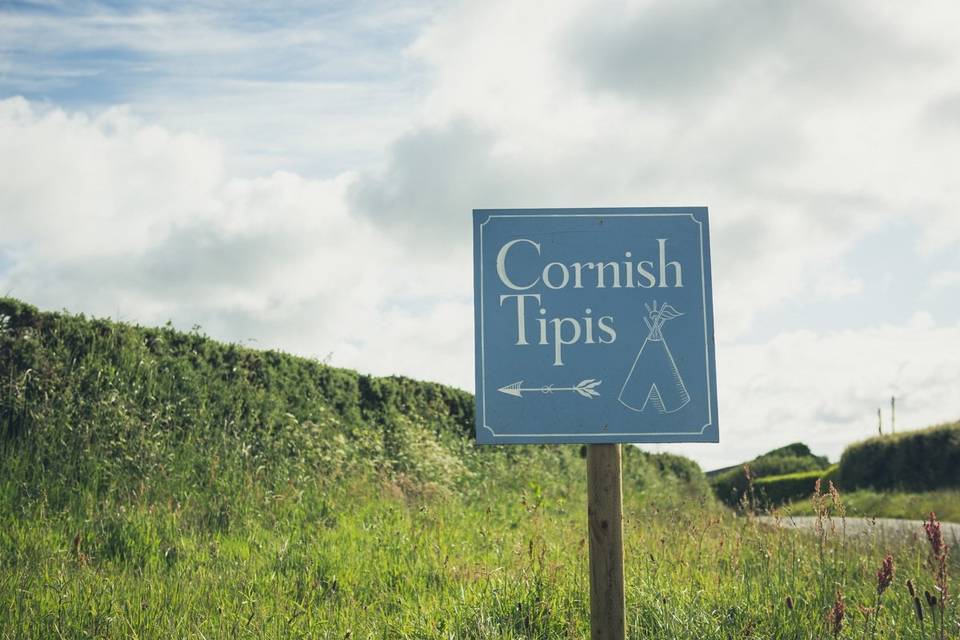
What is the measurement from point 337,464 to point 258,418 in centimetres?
141

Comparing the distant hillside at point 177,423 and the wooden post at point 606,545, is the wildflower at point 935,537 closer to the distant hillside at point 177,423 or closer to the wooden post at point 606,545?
the wooden post at point 606,545

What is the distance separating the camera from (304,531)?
27.6 ft

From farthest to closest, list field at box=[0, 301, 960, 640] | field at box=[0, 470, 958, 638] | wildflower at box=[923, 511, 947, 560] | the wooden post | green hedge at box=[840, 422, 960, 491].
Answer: green hedge at box=[840, 422, 960, 491]
field at box=[0, 301, 960, 640]
field at box=[0, 470, 958, 638]
the wooden post
wildflower at box=[923, 511, 947, 560]

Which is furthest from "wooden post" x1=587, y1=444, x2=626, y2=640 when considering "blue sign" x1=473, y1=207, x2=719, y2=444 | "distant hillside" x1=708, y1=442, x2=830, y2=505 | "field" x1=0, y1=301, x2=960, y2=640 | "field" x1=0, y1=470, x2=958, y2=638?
"distant hillside" x1=708, y1=442, x2=830, y2=505

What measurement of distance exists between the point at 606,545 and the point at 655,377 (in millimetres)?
939

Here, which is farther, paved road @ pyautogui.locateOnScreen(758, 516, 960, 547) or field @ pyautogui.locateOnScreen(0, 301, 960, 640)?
paved road @ pyautogui.locateOnScreen(758, 516, 960, 547)

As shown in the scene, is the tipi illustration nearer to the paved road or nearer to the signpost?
the signpost

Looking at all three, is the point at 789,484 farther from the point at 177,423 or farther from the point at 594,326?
the point at 594,326

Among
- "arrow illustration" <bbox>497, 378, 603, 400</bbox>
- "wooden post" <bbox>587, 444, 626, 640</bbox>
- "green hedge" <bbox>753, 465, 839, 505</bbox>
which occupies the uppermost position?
"arrow illustration" <bbox>497, 378, 603, 400</bbox>

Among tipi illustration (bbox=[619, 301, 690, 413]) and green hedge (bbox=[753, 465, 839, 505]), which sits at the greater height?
tipi illustration (bbox=[619, 301, 690, 413])

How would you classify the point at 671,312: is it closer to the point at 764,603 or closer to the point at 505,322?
the point at 505,322

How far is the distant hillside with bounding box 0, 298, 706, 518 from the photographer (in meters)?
9.02

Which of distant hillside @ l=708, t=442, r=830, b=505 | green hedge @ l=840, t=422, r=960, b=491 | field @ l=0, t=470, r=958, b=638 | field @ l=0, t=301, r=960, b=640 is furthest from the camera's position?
distant hillside @ l=708, t=442, r=830, b=505

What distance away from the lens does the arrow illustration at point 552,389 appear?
4.14m
